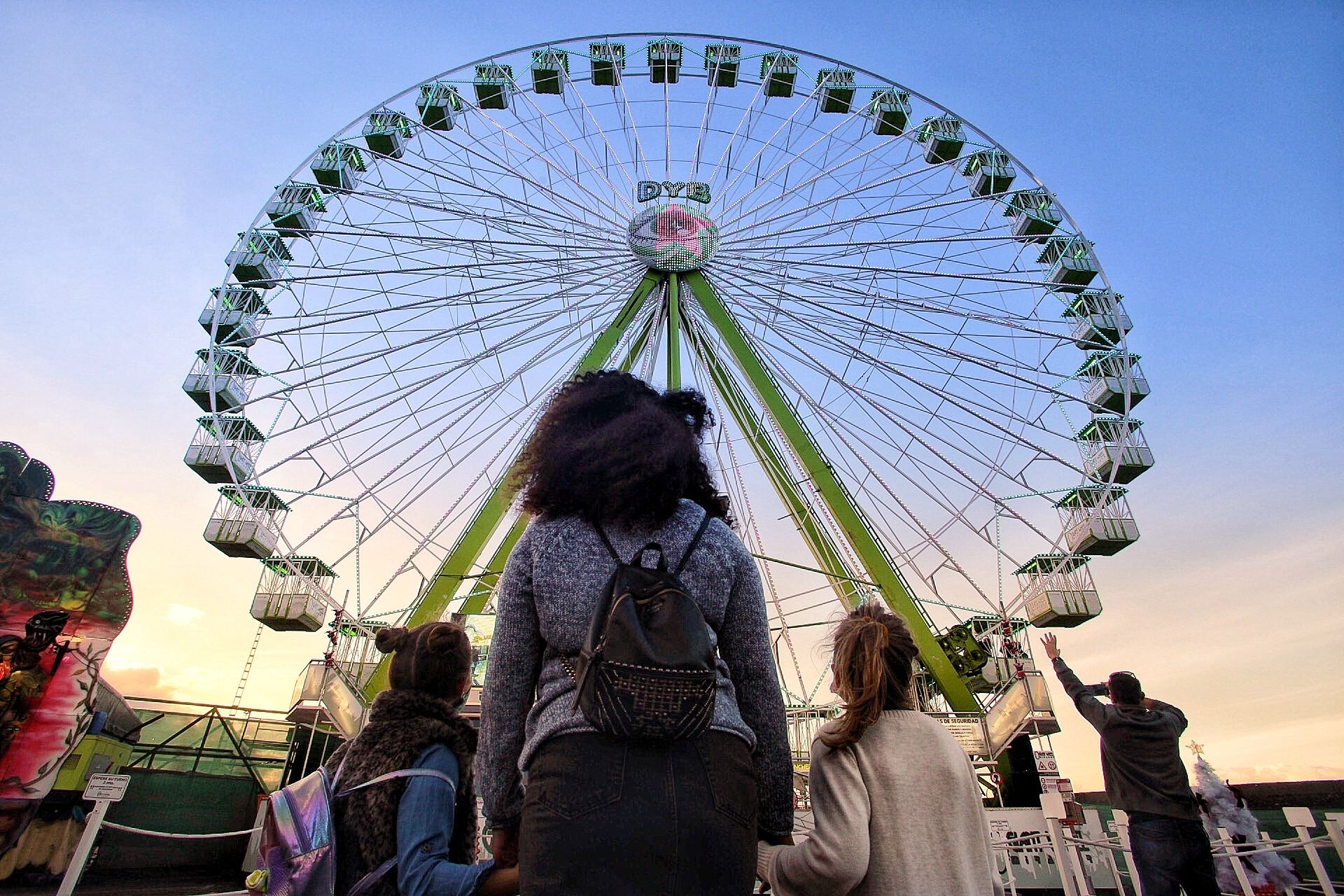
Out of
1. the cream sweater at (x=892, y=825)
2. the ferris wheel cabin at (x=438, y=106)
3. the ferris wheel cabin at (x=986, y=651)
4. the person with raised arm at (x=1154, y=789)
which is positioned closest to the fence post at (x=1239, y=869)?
the person with raised arm at (x=1154, y=789)

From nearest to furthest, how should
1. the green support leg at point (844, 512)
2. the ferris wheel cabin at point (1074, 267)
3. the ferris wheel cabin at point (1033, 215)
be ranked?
the green support leg at point (844, 512), the ferris wheel cabin at point (1074, 267), the ferris wheel cabin at point (1033, 215)

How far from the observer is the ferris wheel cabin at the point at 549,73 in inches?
515

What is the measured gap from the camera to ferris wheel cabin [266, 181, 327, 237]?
11625mm

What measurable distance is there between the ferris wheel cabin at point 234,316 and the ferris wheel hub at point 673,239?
5.81m

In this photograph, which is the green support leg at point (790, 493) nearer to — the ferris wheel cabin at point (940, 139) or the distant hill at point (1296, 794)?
the distant hill at point (1296, 794)

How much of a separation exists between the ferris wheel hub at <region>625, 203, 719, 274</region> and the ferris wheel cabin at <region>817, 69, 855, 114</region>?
397cm

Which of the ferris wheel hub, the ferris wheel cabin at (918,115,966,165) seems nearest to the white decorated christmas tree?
the ferris wheel hub

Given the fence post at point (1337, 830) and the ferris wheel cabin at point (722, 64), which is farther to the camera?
the ferris wheel cabin at point (722, 64)

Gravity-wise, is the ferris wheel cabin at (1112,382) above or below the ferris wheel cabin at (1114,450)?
above

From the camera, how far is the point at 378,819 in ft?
5.94

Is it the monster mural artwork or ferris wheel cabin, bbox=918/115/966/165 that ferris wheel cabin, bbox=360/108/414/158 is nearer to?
the monster mural artwork

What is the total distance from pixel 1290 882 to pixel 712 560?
5.19 meters

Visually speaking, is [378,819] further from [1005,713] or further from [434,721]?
[1005,713]

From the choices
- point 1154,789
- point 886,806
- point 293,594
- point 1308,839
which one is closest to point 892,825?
point 886,806
